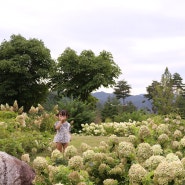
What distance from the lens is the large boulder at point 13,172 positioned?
6062 millimetres

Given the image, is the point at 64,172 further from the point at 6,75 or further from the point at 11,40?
the point at 11,40

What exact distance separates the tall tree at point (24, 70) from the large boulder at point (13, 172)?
1264 inches

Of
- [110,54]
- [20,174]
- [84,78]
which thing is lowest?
[20,174]

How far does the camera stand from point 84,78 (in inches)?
1709

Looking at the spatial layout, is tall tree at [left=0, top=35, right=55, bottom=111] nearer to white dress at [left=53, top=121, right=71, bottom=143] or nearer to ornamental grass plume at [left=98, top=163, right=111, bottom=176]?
white dress at [left=53, top=121, right=71, bottom=143]

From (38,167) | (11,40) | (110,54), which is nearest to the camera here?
(38,167)

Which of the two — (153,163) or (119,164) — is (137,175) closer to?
(153,163)

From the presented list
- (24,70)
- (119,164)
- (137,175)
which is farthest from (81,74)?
(137,175)

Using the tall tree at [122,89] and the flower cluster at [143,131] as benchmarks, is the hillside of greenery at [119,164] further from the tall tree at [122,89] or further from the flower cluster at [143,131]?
the tall tree at [122,89]

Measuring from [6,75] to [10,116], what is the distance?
25071mm

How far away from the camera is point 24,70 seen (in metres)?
39.0

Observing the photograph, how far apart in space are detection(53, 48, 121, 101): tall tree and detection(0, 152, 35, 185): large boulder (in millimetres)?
35399

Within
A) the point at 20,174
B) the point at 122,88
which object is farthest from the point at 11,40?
the point at 122,88

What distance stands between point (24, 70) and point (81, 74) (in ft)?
22.8
